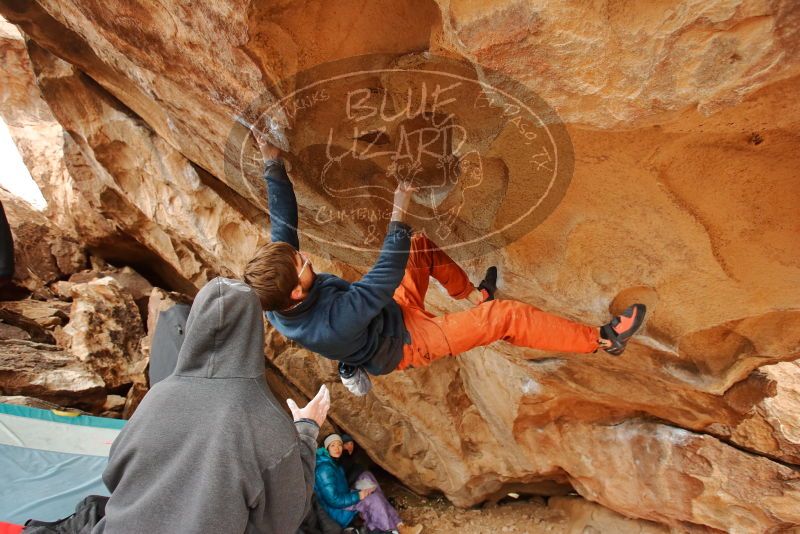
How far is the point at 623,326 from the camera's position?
76.0 inches

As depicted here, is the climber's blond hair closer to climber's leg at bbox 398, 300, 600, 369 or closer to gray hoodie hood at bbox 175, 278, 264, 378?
Answer: gray hoodie hood at bbox 175, 278, 264, 378

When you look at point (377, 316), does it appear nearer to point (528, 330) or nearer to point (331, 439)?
point (528, 330)

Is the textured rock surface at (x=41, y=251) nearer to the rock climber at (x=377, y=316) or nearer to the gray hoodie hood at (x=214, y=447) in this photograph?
the rock climber at (x=377, y=316)

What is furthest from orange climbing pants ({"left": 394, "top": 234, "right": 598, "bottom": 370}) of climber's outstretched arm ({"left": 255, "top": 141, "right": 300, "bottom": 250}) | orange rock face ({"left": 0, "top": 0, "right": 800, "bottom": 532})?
climber's outstretched arm ({"left": 255, "top": 141, "right": 300, "bottom": 250})

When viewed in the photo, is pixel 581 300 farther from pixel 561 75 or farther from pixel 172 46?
pixel 172 46

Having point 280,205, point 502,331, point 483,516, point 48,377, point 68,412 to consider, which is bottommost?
point 483,516

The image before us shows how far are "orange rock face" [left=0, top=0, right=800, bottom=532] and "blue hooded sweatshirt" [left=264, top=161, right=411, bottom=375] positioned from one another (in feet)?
1.11

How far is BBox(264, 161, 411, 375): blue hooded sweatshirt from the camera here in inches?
71.4

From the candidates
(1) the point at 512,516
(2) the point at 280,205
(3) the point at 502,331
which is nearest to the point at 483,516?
(1) the point at 512,516

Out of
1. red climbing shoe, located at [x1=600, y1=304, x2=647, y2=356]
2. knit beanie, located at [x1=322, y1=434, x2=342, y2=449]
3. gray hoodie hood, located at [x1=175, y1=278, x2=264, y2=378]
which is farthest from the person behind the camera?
knit beanie, located at [x1=322, y1=434, x2=342, y2=449]

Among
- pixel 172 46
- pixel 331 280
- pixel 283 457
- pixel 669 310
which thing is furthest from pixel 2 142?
pixel 669 310

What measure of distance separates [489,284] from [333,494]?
2597 mm

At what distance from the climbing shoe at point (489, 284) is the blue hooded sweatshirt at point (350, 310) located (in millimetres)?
444

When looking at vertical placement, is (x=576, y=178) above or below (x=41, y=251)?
above
